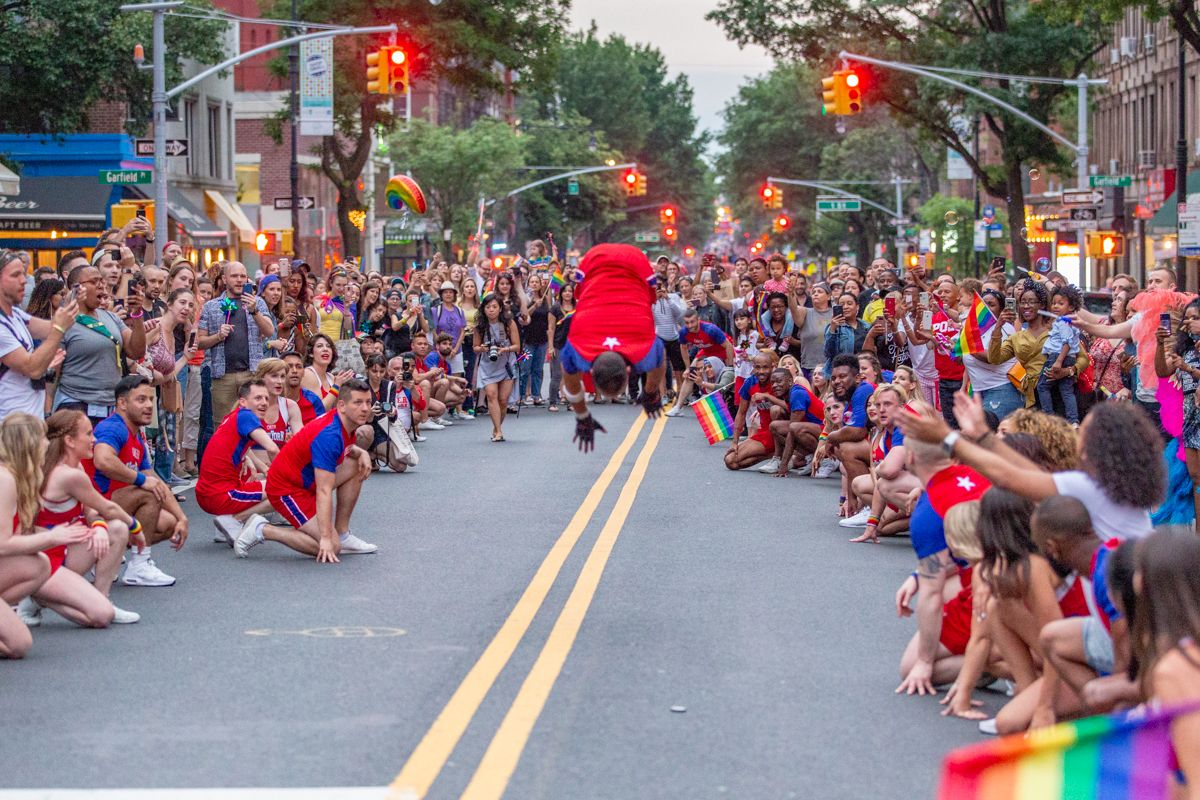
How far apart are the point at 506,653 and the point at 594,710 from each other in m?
1.25

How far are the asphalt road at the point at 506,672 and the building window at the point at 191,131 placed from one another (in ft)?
135

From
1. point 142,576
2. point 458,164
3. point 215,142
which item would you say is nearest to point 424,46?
point 215,142

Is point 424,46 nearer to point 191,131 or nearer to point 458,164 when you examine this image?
point 191,131

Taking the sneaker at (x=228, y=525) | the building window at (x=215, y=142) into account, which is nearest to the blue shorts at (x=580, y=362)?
the sneaker at (x=228, y=525)

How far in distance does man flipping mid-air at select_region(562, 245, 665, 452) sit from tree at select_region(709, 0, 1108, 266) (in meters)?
31.6

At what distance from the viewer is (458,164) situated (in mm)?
71625

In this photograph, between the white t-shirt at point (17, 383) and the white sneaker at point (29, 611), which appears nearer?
the white sneaker at point (29, 611)

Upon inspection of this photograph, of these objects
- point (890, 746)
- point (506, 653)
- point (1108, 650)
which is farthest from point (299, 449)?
point (1108, 650)

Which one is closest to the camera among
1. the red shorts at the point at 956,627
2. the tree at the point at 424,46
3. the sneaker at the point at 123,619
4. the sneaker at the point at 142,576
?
the red shorts at the point at 956,627

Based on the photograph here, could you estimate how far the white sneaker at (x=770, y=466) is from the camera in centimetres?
1809

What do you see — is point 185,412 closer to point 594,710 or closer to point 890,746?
point 594,710

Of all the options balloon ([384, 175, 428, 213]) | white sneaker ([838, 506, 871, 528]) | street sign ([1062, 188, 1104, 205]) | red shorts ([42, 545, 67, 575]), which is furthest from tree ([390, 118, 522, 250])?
red shorts ([42, 545, 67, 575])

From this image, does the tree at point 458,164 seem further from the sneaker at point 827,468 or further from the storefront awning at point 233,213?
the sneaker at point 827,468

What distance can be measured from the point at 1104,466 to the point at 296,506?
6874mm
